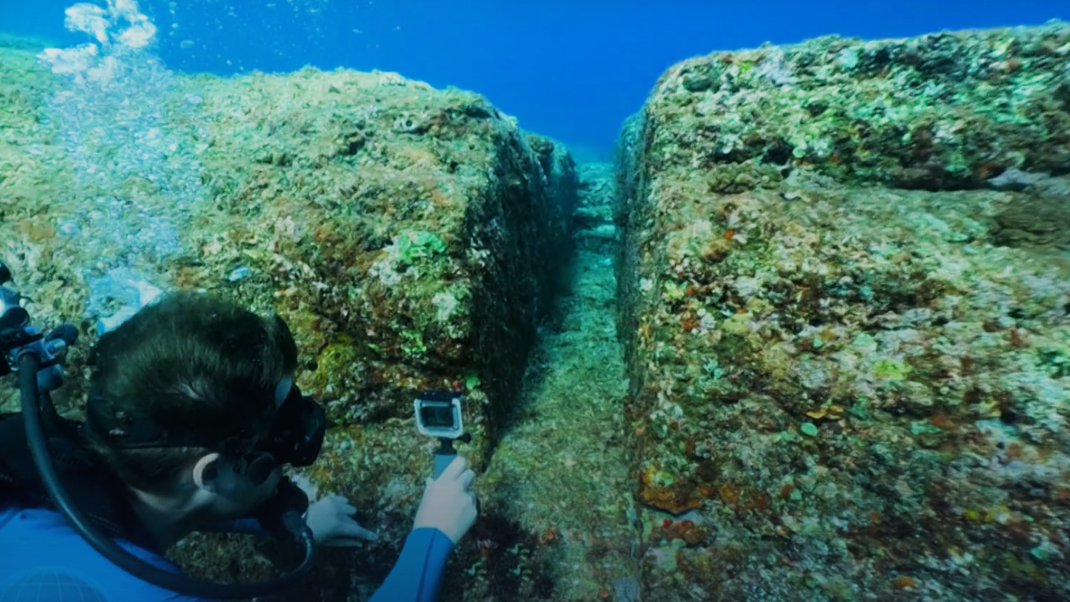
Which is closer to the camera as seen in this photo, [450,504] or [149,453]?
[149,453]

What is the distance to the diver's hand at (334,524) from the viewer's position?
2.58 m

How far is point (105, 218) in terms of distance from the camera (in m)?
3.67

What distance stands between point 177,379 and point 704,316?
90.8 inches

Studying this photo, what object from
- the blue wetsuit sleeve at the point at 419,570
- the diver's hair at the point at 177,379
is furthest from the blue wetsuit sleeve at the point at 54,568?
Result: the blue wetsuit sleeve at the point at 419,570

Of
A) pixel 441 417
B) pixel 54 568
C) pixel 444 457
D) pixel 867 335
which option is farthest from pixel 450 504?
pixel 867 335

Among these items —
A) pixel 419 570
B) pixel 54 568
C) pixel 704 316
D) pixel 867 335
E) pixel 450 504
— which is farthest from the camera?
pixel 704 316

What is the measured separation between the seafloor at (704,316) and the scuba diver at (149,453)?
3.70 ft

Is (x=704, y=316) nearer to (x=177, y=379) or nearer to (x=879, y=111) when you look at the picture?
(x=879, y=111)

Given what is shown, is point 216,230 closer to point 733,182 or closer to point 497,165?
point 497,165

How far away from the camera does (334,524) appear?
102 inches

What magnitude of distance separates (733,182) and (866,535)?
1955mm

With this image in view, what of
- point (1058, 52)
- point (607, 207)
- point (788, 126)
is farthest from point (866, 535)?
point (607, 207)

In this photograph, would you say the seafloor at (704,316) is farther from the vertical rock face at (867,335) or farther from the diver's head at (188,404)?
the diver's head at (188,404)

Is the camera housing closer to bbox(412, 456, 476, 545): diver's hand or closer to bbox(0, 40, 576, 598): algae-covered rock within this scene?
bbox(412, 456, 476, 545): diver's hand
